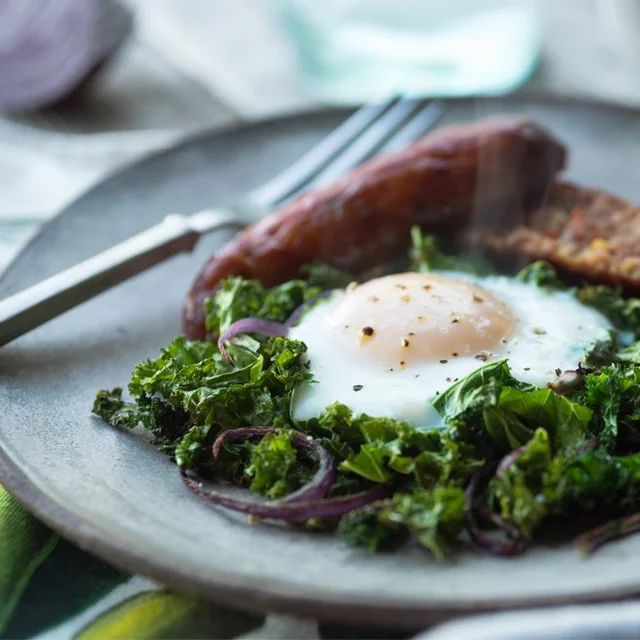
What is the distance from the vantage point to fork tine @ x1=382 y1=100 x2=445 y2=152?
568cm

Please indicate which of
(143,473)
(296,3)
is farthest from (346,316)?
(296,3)

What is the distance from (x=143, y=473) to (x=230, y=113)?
4372 millimetres

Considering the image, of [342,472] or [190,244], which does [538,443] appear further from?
[190,244]

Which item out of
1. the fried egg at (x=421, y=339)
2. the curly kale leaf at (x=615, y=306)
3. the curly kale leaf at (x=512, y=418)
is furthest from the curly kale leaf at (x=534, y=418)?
the curly kale leaf at (x=615, y=306)

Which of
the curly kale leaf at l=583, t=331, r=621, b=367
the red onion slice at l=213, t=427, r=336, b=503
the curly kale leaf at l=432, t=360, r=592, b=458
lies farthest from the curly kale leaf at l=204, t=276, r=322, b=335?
the curly kale leaf at l=583, t=331, r=621, b=367

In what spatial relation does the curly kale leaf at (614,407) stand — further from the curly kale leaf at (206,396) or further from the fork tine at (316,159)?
the fork tine at (316,159)

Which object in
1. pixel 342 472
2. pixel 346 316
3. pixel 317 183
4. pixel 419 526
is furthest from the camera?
pixel 317 183

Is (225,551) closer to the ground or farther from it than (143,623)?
farther from it

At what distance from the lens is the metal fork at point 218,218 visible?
404cm

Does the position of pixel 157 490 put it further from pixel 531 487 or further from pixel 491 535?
pixel 531 487

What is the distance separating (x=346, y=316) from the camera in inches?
157

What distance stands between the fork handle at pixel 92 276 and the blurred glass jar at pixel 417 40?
241 cm

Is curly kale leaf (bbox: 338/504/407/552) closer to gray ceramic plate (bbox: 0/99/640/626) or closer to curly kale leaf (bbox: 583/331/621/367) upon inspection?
gray ceramic plate (bbox: 0/99/640/626)

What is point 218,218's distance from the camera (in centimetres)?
500
